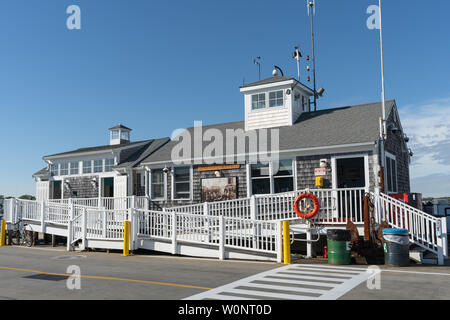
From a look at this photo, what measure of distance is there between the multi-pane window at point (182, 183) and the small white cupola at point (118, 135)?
29.4 feet

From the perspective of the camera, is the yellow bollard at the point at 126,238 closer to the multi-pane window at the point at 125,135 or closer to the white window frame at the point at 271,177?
the white window frame at the point at 271,177

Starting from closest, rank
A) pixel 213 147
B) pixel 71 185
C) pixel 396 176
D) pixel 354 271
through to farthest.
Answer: pixel 354 271, pixel 396 176, pixel 213 147, pixel 71 185

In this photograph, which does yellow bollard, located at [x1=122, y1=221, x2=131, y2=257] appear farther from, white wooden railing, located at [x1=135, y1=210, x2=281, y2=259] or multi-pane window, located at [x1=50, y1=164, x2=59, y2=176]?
multi-pane window, located at [x1=50, y1=164, x2=59, y2=176]

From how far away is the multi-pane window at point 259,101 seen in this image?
728 inches

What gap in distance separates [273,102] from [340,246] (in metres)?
9.18

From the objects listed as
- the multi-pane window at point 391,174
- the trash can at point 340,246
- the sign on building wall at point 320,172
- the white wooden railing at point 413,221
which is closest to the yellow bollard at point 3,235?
the sign on building wall at point 320,172

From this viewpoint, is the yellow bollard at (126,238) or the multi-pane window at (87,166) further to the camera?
the multi-pane window at (87,166)

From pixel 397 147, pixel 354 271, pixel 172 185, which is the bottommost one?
pixel 354 271

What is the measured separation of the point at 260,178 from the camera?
15766 millimetres

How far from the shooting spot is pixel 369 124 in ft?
49.2

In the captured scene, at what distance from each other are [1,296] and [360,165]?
1205 cm
